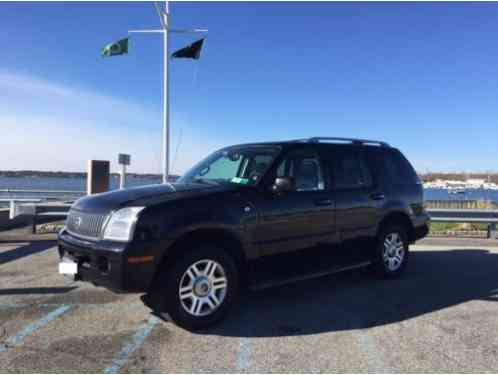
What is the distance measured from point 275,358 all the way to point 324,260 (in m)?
1.80

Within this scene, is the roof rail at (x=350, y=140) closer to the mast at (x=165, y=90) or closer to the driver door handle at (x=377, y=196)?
the driver door handle at (x=377, y=196)

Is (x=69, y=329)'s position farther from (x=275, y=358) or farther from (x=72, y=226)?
(x=275, y=358)

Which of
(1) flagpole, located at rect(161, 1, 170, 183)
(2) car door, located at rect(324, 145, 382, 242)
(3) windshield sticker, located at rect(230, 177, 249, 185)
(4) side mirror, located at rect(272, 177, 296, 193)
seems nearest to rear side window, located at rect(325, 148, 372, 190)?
(2) car door, located at rect(324, 145, 382, 242)

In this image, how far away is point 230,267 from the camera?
3.89 m

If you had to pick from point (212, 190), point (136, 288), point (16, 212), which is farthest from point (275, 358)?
point (16, 212)

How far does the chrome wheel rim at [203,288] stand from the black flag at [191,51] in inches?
410

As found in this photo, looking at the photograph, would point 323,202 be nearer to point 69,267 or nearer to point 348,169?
point 348,169

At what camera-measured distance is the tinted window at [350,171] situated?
5.11 metres

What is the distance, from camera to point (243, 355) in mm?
3227

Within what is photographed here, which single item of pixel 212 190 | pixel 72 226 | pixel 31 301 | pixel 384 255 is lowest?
pixel 31 301

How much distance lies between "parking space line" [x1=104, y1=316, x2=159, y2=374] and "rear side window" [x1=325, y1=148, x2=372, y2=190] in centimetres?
278

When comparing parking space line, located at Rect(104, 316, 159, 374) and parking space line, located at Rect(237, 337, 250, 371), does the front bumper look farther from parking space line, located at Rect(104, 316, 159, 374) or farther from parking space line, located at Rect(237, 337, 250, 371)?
parking space line, located at Rect(237, 337, 250, 371)

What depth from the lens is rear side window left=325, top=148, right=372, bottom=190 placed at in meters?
5.08

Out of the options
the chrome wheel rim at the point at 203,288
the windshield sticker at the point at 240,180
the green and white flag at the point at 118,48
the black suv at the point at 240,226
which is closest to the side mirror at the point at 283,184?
the black suv at the point at 240,226
